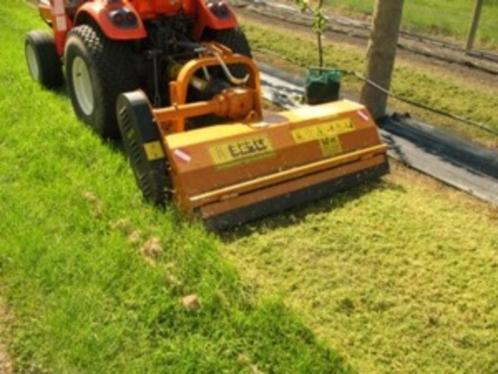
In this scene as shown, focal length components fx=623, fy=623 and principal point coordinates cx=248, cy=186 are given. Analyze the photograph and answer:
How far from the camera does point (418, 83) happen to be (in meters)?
7.73

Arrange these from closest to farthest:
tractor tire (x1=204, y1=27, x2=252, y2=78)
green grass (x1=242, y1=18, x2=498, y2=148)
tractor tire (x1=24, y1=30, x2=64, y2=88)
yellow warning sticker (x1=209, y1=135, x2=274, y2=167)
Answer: yellow warning sticker (x1=209, y1=135, x2=274, y2=167), tractor tire (x1=204, y1=27, x2=252, y2=78), tractor tire (x1=24, y1=30, x2=64, y2=88), green grass (x1=242, y1=18, x2=498, y2=148)

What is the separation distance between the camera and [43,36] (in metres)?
6.50

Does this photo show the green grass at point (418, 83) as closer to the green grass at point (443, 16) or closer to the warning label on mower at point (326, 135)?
the warning label on mower at point (326, 135)

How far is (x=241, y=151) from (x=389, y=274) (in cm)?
129

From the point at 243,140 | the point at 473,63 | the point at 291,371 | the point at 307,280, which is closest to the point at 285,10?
the point at 473,63

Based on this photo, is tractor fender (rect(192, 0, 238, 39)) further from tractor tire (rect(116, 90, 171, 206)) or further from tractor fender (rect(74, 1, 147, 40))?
tractor tire (rect(116, 90, 171, 206))

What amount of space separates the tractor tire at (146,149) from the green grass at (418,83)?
352 cm

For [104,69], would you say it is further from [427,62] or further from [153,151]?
[427,62]

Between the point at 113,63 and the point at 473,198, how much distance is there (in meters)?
3.03

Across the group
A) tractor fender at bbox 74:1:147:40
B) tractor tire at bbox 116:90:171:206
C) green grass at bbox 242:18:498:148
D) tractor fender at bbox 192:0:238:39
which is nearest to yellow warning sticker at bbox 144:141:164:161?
tractor tire at bbox 116:90:171:206

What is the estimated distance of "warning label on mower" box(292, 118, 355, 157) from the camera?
4531mm

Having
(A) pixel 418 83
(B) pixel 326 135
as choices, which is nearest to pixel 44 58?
(B) pixel 326 135

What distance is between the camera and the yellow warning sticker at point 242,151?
4170 millimetres

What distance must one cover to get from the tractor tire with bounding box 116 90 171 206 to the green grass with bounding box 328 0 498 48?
27.5 feet
